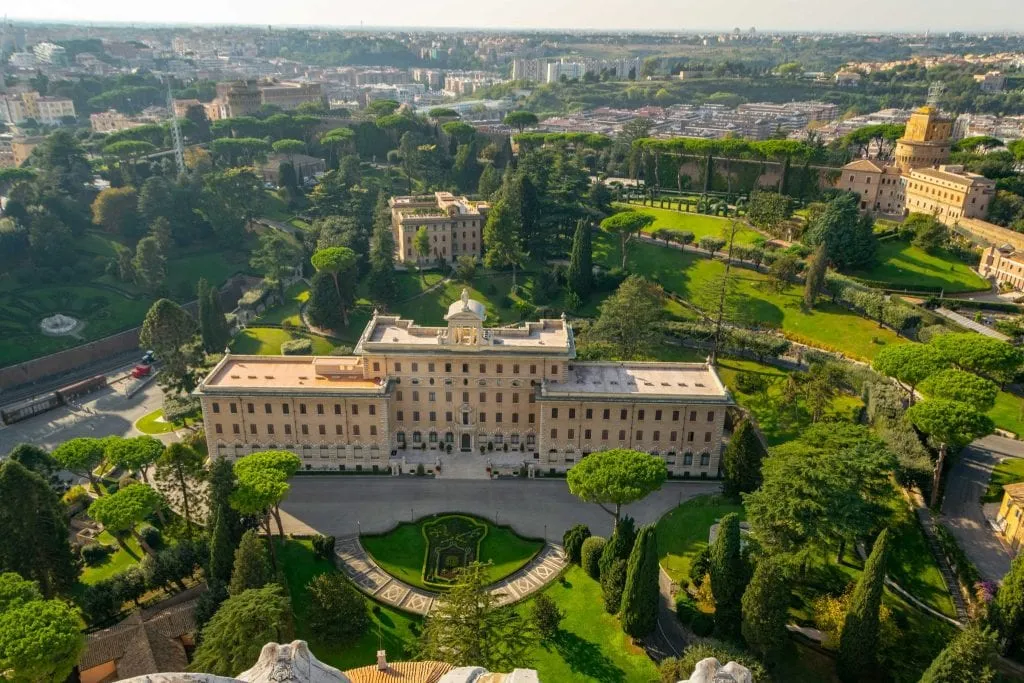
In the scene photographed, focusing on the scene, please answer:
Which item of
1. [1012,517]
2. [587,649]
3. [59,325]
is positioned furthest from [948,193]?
[59,325]

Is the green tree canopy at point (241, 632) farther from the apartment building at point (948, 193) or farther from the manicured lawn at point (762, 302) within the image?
the apartment building at point (948, 193)

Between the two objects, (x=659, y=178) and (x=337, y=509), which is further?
(x=659, y=178)

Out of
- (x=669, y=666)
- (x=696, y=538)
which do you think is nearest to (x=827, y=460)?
(x=696, y=538)

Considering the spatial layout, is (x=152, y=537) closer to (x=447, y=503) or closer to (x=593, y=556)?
(x=447, y=503)

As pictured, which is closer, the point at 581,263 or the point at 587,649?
the point at 587,649

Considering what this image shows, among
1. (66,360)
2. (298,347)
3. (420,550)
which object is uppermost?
(298,347)

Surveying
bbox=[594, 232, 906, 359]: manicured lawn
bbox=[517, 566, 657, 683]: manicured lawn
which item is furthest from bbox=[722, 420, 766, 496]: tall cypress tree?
bbox=[594, 232, 906, 359]: manicured lawn

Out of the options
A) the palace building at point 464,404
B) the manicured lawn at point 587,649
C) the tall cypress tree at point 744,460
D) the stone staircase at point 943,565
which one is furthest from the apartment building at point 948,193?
the manicured lawn at point 587,649

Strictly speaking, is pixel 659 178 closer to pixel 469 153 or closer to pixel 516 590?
pixel 469 153
